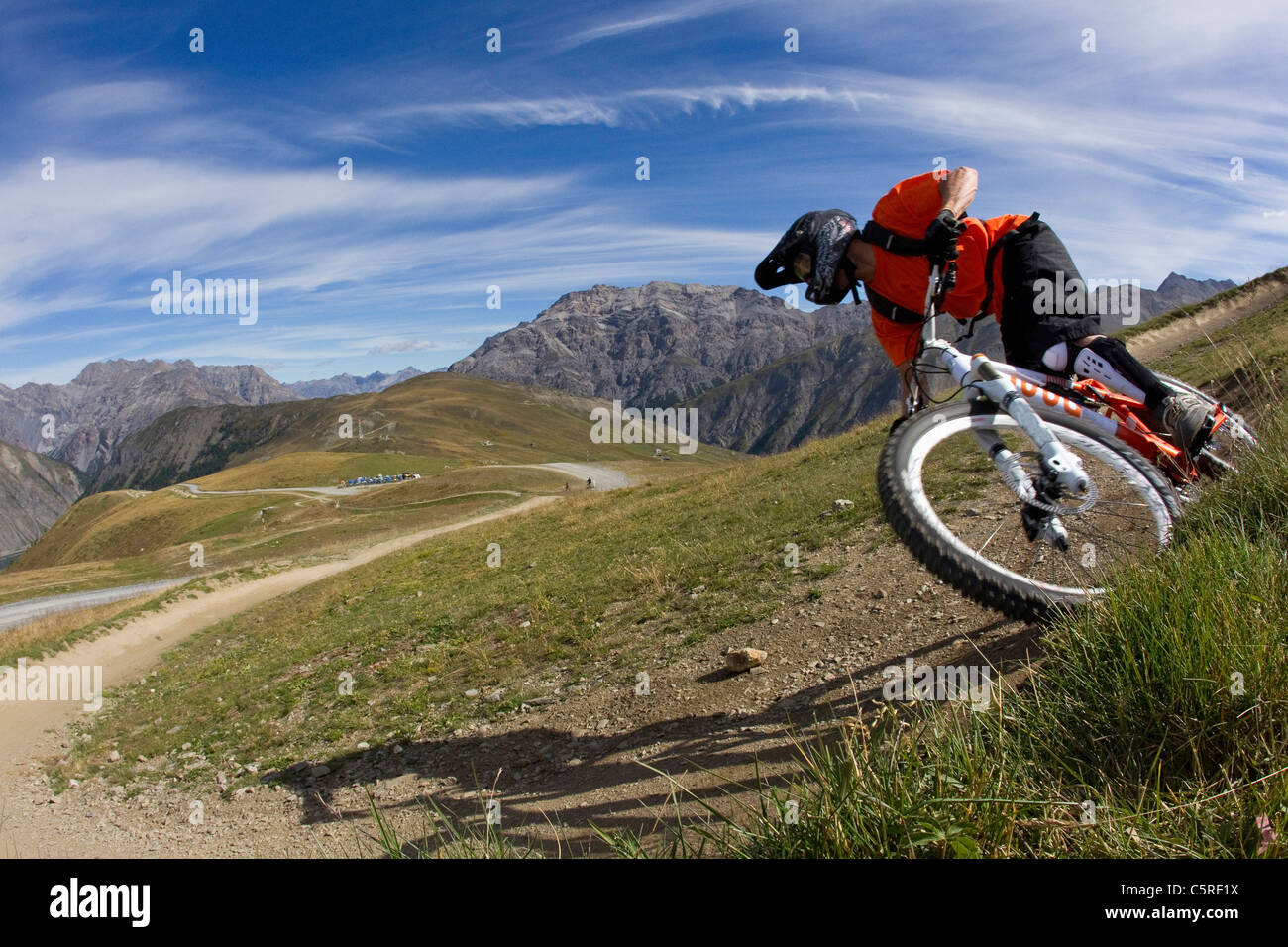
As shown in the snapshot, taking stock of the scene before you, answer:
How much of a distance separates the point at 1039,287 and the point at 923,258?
2.48 ft

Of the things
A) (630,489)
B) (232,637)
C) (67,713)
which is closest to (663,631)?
(67,713)

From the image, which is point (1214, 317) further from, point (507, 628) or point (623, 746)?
point (623, 746)

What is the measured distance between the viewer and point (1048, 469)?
399 cm

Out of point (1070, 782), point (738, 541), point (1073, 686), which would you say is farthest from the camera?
point (738, 541)

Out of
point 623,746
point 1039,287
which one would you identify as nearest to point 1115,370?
point 1039,287

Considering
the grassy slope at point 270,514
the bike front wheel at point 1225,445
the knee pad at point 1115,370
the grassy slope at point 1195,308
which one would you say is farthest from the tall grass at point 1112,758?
the grassy slope at point 270,514

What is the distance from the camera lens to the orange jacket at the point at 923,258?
4.72 m

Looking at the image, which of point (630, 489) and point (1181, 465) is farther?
point (630, 489)

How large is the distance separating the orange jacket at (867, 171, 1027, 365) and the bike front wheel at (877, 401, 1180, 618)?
904mm

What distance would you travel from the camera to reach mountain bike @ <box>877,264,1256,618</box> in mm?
3742
